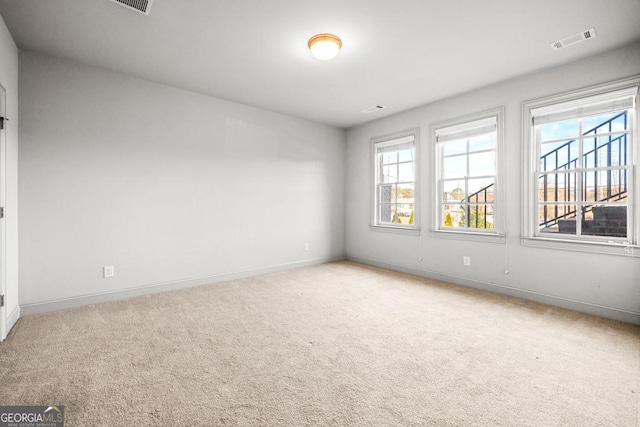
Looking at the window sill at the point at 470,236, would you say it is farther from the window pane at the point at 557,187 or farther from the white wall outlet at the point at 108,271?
the white wall outlet at the point at 108,271

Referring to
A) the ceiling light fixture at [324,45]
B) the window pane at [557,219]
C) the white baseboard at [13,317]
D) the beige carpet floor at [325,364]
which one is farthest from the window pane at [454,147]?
the white baseboard at [13,317]

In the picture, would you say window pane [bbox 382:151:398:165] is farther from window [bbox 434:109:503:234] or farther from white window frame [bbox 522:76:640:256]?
white window frame [bbox 522:76:640:256]

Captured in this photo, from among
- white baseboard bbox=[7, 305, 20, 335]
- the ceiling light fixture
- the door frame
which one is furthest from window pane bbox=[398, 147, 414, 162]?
white baseboard bbox=[7, 305, 20, 335]

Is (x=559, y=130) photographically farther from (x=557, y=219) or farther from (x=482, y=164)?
(x=557, y=219)

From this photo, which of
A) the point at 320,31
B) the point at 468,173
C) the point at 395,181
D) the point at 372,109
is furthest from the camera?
the point at 395,181

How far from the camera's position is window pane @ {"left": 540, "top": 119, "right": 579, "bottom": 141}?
3491 mm

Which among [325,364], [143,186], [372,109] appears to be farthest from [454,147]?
[143,186]

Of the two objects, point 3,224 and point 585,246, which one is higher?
point 3,224

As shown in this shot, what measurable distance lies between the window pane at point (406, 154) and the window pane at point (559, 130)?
1862 millimetres

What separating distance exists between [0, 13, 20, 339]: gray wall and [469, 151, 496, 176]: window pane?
5252 millimetres

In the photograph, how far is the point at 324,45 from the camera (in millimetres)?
2828

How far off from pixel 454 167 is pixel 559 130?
4.32 ft

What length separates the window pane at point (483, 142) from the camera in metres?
4.16

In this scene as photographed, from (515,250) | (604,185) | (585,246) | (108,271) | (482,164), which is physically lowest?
(108,271)
